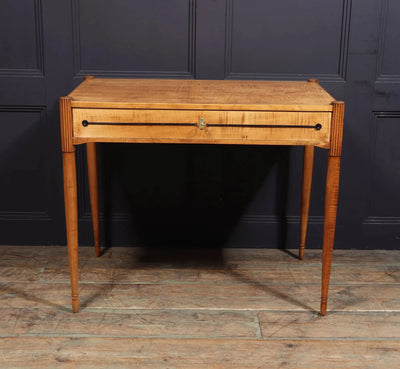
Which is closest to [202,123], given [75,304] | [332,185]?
[332,185]

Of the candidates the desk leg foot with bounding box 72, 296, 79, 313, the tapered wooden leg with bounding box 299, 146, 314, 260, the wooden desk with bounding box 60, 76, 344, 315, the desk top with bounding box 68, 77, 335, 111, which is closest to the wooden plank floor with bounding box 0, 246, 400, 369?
the desk leg foot with bounding box 72, 296, 79, 313

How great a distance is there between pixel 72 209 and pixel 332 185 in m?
1.05

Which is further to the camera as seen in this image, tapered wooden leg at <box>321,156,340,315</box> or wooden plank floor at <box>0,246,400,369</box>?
tapered wooden leg at <box>321,156,340,315</box>

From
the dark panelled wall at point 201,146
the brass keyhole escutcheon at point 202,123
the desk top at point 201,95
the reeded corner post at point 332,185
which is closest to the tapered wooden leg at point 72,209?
the desk top at point 201,95

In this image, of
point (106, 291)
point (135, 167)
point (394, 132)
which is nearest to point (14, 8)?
point (135, 167)

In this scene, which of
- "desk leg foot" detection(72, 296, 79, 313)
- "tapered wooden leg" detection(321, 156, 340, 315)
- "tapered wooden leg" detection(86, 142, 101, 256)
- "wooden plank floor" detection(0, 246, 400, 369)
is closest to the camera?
"wooden plank floor" detection(0, 246, 400, 369)

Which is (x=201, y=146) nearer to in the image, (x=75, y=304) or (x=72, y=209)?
(x=72, y=209)

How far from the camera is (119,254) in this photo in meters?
3.03

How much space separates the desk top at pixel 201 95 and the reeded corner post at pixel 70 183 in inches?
2.1

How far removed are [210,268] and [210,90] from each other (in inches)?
36.5

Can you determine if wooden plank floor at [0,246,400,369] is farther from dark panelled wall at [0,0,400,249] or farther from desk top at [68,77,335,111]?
desk top at [68,77,335,111]

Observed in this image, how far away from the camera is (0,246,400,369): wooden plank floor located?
82.1 inches

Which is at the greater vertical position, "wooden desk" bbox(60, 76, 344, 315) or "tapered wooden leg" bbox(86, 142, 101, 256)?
"wooden desk" bbox(60, 76, 344, 315)

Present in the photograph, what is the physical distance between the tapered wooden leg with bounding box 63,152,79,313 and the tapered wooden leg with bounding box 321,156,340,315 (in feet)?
3.33
